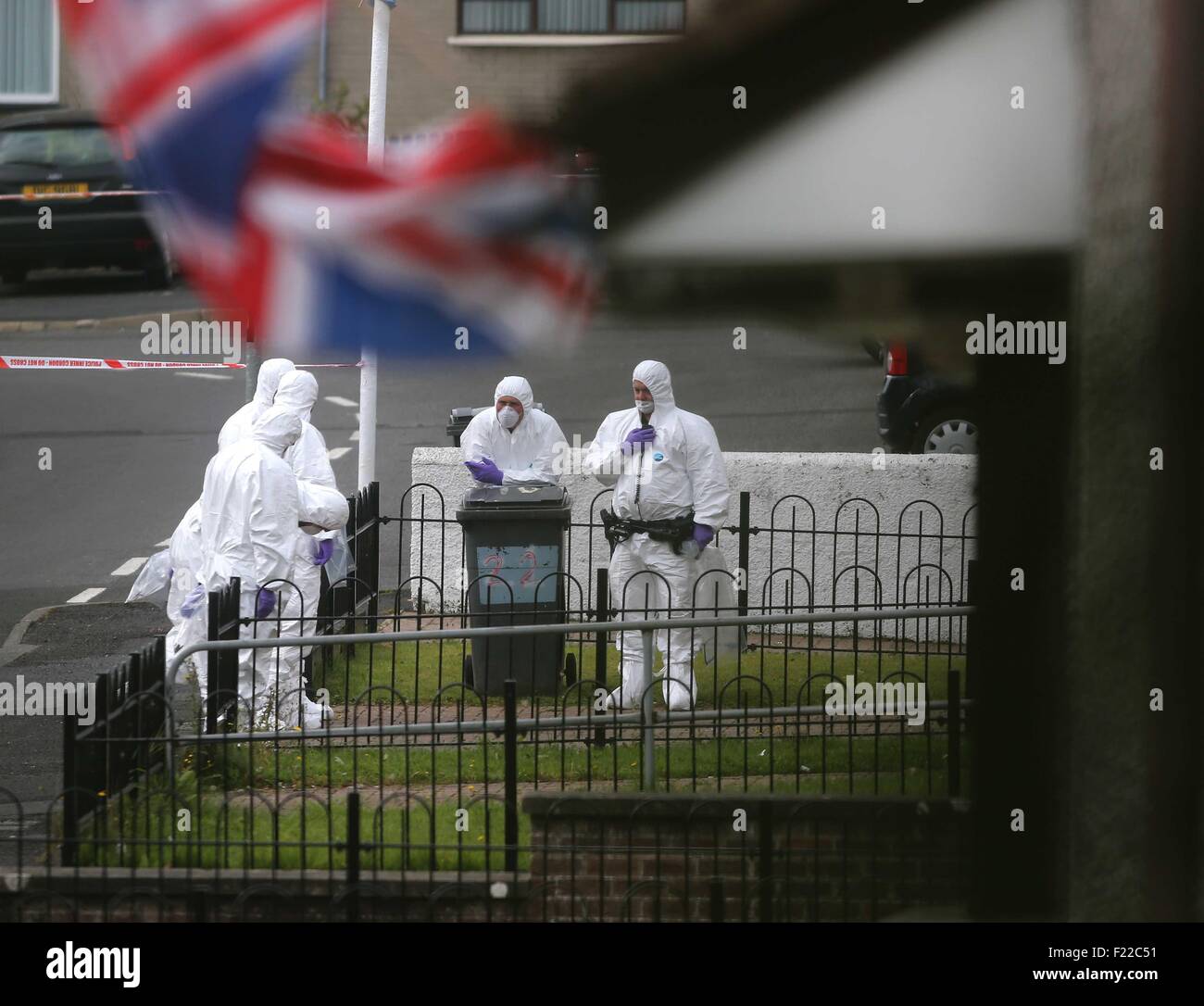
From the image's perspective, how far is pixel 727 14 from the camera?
1.63m

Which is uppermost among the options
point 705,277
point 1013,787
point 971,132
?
point 971,132

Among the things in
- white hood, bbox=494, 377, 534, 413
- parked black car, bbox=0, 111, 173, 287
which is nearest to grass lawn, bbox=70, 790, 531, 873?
parked black car, bbox=0, 111, 173, 287

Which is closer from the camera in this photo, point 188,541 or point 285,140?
point 285,140

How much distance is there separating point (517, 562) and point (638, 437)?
1.01m

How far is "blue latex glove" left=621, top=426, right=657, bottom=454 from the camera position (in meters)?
8.55

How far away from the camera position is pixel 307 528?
28.4 ft

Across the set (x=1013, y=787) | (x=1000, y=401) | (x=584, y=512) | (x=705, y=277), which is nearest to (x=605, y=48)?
(x=705, y=277)

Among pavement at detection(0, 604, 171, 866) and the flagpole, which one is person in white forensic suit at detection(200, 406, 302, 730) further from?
the flagpole

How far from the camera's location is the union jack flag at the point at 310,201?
138 centimetres

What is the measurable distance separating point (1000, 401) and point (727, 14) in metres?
0.80

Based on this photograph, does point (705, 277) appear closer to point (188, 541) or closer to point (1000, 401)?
point (1000, 401)

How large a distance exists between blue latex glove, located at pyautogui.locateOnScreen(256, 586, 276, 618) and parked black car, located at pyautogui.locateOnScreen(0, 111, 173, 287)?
5.20 m

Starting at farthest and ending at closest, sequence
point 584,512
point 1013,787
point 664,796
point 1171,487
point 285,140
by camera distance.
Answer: point 584,512 → point 664,796 → point 1013,787 → point 1171,487 → point 285,140

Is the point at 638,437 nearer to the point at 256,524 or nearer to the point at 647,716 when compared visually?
the point at 256,524
